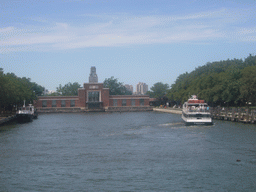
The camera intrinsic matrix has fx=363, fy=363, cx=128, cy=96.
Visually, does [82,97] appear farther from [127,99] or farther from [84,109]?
[127,99]

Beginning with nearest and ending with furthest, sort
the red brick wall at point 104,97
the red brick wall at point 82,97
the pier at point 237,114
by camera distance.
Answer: the pier at point 237,114 < the red brick wall at point 82,97 < the red brick wall at point 104,97

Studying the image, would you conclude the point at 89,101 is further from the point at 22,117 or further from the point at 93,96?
the point at 22,117

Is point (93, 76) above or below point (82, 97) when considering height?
above

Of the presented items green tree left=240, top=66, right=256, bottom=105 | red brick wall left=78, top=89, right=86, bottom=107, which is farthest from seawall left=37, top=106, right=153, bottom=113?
green tree left=240, top=66, right=256, bottom=105

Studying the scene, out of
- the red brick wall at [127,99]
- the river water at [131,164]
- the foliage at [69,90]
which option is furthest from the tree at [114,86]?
the river water at [131,164]

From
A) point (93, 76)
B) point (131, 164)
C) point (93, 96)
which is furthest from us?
point (93, 76)

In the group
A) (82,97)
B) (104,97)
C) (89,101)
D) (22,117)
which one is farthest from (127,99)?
(22,117)

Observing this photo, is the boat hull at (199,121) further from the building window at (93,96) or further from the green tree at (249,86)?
the building window at (93,96)

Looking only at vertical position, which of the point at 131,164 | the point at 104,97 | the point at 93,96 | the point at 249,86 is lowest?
the point at 131,164

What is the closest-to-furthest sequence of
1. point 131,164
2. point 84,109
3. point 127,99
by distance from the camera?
point 131,164, point 84,109, point 127,99

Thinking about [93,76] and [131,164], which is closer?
[131,164]

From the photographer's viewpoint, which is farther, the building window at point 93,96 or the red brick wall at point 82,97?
the building window at point 93,96

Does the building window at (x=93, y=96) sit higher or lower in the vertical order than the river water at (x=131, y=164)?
higher

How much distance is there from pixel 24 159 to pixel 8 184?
7.54 metres
